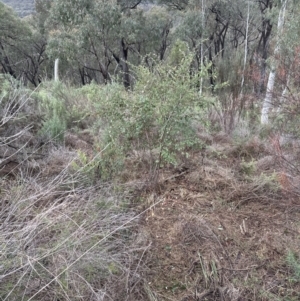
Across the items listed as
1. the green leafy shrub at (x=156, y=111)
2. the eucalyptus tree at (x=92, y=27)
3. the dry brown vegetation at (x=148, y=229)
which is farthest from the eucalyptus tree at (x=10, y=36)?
the green leafy shrub at (x=156, y=111)

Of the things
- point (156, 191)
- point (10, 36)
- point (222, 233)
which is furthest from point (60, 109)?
point (10, 36)

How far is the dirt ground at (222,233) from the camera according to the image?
222cm


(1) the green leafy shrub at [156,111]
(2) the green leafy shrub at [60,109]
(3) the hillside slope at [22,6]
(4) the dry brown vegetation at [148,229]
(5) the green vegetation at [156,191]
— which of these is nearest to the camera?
(4) the dry brown vegetation at [148,229]

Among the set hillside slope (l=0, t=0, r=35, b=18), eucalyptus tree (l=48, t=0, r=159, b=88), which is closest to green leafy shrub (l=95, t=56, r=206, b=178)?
eucalyptus tree (l=48, t=0, r=159, b=88)

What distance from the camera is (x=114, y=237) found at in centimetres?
235

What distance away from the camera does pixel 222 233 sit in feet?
9.05

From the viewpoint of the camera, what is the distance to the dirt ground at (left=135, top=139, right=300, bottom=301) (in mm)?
2219

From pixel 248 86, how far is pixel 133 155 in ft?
12.1

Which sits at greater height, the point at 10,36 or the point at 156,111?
the point at 156,111

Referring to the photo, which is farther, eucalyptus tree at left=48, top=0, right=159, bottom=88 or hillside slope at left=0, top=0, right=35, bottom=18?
hillside slope at left=0, top=0, right=35, bottom=18

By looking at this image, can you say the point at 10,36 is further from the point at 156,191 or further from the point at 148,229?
the point at 148,229

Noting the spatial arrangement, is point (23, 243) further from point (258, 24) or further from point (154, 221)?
point (258, 24)

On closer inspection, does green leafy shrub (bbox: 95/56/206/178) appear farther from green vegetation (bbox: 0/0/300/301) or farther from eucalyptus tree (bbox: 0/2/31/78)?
eucalyptus tree (bbox: 0/2/31/78)

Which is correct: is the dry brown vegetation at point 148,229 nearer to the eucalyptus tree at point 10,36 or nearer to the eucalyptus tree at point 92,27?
the eucalyptus tree at point 92,27
